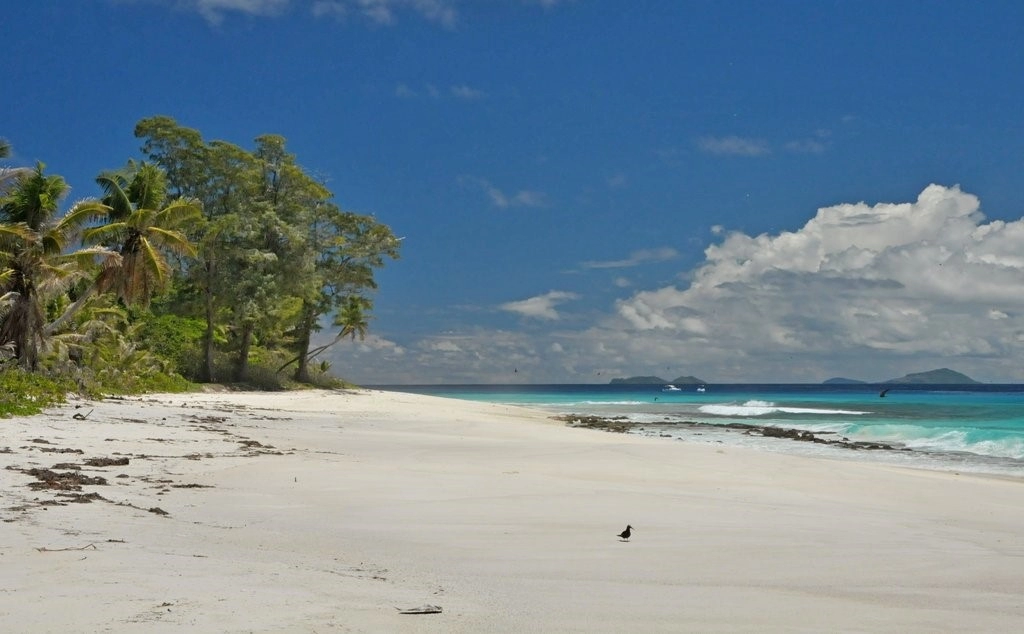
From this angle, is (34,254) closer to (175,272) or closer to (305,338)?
(175,272)

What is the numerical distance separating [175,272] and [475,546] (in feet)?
113

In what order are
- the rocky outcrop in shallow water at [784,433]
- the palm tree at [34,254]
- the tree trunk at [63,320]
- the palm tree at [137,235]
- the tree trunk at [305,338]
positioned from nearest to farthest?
the palm tree at [34,254]
the rocky outcrop in shallow water at [784,433]
the tree trunk at [63,320]
the palm tree at [137,235]
the tree trunk at [305,338]

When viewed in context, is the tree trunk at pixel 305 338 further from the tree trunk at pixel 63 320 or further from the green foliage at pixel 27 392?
the green foliage at pixel 27 392

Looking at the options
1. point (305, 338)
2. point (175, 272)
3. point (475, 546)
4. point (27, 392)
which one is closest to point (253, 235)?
point (175, 272)

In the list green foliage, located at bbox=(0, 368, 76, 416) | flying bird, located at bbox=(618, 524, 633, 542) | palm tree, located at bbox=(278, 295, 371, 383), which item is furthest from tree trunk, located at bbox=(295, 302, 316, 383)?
flying bird, located at bbox=(618, 524, 633, 542)

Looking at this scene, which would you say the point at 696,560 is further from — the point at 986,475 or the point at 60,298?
the point at 60,298

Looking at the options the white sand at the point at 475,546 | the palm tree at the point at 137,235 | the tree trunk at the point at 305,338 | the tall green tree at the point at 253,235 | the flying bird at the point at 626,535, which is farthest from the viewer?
the tree trunk at the point at 305,338

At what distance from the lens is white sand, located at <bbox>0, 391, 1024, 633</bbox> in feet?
13.8

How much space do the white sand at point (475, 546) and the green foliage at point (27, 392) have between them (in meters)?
0.68

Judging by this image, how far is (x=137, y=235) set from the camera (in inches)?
1093

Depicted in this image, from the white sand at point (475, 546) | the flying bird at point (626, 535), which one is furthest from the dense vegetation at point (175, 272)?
the flying bird at point (626, 535)

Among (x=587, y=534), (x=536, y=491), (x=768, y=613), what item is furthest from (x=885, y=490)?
(x=768, y=613)

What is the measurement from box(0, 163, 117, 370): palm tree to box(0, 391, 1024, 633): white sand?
468 inches

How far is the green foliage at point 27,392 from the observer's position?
13.4 meters
